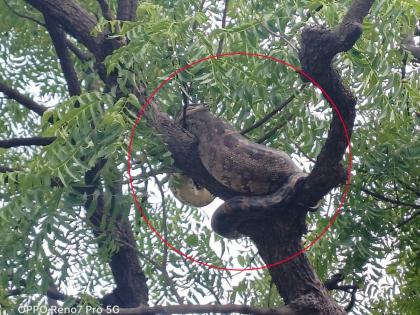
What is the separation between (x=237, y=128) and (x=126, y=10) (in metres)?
1.69

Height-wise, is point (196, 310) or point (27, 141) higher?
point (27, 141)

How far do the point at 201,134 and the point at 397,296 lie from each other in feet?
8.66

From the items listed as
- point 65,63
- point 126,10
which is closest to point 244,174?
point 126,10

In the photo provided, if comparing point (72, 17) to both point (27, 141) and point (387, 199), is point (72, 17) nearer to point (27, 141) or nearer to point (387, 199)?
point (27, 141)

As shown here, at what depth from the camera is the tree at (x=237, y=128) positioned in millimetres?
5188

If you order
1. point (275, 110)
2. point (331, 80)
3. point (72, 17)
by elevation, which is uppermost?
point (72, 17)

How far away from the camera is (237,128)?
680 centimetres

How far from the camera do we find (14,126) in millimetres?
8695

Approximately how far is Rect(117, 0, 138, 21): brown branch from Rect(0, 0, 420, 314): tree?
14 millimetres

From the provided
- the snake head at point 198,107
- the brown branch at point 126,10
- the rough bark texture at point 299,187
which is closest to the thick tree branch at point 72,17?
the rough bark texture at point 299,187

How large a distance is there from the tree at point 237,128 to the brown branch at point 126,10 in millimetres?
14

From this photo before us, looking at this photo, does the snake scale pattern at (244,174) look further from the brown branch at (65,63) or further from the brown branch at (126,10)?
the brown branch at (65,63)

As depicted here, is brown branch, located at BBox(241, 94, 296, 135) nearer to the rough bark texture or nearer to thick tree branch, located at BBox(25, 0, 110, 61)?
the rough bark texture

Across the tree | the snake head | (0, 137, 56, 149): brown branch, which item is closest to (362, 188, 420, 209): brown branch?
the tree
